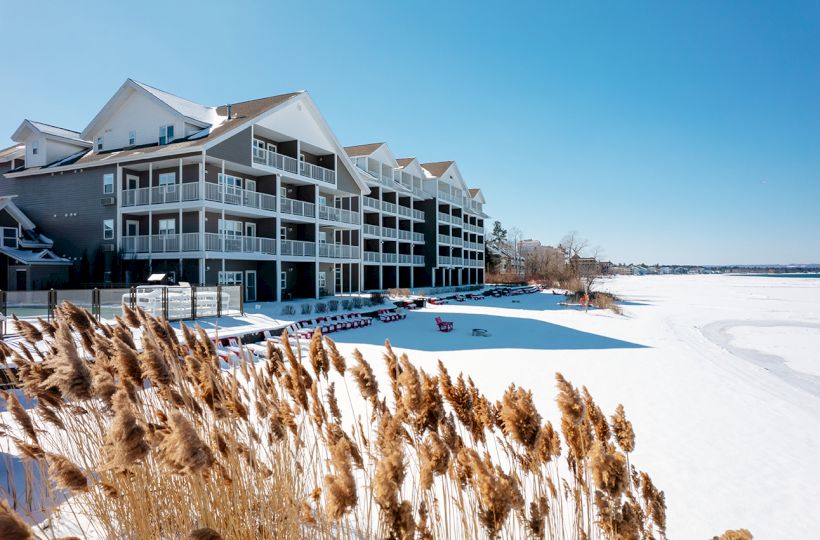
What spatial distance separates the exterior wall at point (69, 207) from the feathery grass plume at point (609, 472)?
29.3 m

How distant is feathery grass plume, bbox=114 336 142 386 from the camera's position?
259cm

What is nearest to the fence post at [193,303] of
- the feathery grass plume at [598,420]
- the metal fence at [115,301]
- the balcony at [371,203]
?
the metal fence at [115,301]

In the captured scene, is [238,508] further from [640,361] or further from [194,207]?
[194,207]

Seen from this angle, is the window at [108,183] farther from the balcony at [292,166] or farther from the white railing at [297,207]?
the white railing at [297,207]

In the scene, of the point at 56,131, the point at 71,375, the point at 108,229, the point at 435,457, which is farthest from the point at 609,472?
the point at 56,131

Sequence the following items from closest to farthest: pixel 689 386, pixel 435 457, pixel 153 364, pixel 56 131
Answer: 1. pixel 435 457
2. pixel 153 364
3. pixel 689 386
4. pixel 56 131

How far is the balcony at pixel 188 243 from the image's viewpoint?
2344cm

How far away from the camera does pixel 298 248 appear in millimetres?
28906

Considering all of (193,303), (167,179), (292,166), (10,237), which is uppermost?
(292,166)

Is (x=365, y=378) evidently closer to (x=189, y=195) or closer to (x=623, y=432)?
(x=623, y=432)

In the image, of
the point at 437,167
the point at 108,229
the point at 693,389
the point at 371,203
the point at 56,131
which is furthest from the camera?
the point at 437,167

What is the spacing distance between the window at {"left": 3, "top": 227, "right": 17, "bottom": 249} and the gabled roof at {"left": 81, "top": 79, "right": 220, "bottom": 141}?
23.3ft

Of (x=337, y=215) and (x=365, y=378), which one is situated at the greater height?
(x=337, y=215)

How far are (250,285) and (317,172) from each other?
8867mm
